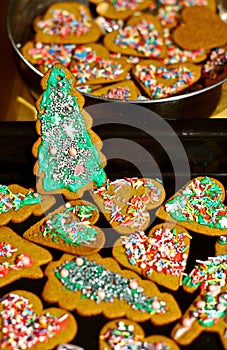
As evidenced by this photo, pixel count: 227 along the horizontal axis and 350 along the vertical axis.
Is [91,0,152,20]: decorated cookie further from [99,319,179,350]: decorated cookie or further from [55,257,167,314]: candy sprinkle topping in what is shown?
[99,319,179,350]: decorated cookie

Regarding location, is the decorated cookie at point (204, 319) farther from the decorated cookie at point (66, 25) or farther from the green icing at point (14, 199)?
the decorated cookie at point (66, 25)

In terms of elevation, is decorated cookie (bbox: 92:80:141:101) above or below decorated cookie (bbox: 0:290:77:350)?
above

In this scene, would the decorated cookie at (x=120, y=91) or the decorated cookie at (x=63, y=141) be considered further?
the decorated cookie at (x=120, y=91)

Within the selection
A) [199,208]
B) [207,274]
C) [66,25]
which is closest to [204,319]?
[207,274]

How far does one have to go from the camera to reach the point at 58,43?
157 centimetres

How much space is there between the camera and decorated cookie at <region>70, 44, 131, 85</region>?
4.86 feet

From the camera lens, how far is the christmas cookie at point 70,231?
45.7 inches

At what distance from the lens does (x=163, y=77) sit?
1.48 metres

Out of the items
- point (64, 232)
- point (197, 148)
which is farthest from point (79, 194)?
point (197, 148)

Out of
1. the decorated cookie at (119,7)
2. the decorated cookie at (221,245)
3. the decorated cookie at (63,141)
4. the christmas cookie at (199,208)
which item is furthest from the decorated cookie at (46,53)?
the decorated cookie at (221,245)

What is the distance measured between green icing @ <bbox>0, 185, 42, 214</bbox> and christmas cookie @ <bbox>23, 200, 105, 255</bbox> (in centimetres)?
4

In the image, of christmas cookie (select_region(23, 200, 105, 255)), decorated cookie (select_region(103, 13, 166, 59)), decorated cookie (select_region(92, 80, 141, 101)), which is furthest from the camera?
decorated cookie (select_region(103, 13, 166, 59))

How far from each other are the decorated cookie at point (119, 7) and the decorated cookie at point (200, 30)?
4.2 inches

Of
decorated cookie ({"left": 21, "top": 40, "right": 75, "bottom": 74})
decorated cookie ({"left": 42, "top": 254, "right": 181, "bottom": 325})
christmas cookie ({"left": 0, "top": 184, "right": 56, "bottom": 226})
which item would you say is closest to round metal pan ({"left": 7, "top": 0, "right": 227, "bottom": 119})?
decorated cookie ({"left": 21, "top": 40, "right": 75, "bottom": 74})
